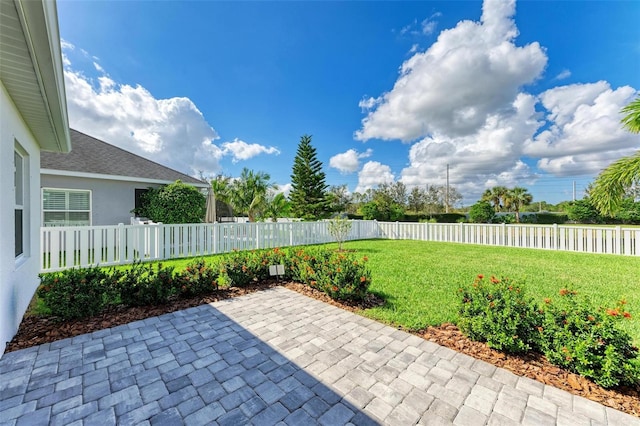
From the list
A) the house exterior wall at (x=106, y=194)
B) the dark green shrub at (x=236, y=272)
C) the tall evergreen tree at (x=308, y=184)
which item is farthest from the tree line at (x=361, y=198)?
the dark green shrub at (x=236, y=272)

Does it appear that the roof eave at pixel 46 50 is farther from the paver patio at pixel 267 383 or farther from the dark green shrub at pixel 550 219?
the dark green shrub at pixel 550 219

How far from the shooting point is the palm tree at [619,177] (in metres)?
5.77

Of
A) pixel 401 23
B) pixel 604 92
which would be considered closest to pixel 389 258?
pixel 401 23

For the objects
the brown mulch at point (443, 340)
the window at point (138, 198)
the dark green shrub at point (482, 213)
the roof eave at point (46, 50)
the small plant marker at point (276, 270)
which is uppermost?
the roof eave at point (46, 50)

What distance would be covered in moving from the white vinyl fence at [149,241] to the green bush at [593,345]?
27.7 feet

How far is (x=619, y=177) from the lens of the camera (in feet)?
20.6

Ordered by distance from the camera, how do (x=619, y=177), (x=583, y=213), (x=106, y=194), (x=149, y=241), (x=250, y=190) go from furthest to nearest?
1. (x=583, y=213)
2. (x=250, y=190)
3. (x=106, y=194)
4. (x=149, y=241)
5. (x=619, y=177)

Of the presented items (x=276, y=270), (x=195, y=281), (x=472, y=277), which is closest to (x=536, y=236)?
(x=472, y=277)

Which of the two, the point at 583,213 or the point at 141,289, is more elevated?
the point at 583,213

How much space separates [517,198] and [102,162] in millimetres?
40297

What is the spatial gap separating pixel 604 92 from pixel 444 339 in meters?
13.8

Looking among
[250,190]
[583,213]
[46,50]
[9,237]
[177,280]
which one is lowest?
[177,280]

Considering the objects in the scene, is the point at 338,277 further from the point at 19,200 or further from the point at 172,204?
the point at 172,204

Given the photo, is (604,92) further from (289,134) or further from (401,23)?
(289,134)
